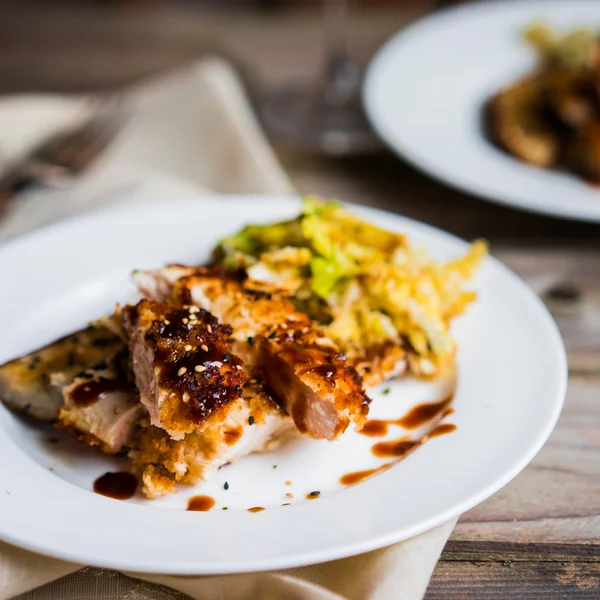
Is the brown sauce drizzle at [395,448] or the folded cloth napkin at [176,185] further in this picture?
the brown sauce drizzle at [395,448]

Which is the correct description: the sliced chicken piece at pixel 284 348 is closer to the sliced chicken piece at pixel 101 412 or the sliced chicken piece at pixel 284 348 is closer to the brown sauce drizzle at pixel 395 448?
the brown sauce drizzle at pixel 395 448

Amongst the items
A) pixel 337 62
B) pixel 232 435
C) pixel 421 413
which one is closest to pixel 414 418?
pixel 421 413

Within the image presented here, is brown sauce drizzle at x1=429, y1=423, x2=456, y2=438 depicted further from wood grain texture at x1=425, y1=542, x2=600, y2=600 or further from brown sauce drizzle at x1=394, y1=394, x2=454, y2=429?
wood grain texture at x1=425, y1=542, x2=600, y2=600

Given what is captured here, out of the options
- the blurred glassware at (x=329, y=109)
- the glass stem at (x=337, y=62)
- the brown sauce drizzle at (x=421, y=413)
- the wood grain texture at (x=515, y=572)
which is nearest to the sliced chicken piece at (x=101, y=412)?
the brown sauce drizzle at (x=421, y=413)

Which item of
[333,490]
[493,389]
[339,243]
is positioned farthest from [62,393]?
[493,389]

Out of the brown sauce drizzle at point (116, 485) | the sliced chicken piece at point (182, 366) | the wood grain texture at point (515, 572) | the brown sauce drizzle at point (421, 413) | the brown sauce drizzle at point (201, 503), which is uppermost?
the sliced chicken piece at point (182, 366)

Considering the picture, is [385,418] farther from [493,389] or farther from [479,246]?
[479,246]
